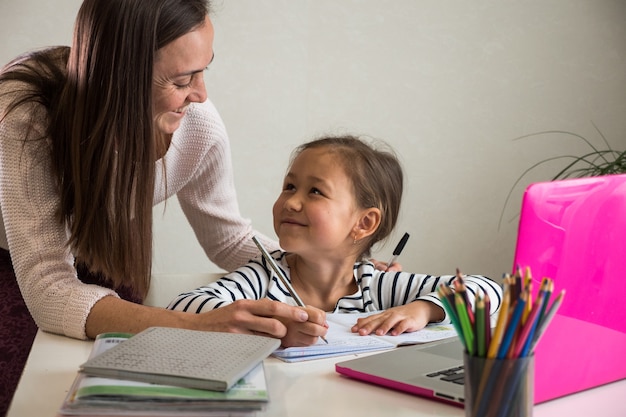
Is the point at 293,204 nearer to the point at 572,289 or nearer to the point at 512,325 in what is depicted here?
the point at 572,289

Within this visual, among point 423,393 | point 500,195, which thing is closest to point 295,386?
point 423,393

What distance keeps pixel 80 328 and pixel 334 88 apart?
1869mm

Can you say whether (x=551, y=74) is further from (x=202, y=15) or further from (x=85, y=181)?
(x=85, y=181)

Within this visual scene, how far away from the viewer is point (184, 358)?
2.87ft

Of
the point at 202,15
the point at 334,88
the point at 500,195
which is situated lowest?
the point at 500,195

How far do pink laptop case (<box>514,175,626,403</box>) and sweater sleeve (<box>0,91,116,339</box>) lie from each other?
648 millimetres

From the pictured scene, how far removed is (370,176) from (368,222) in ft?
0.29

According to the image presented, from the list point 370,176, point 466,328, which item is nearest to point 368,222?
point 370,176

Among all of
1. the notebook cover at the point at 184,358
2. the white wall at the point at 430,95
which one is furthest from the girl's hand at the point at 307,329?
the white wall at the point at 430,95

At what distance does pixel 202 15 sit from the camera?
147 centimetres

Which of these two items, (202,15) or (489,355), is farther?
(202,15)

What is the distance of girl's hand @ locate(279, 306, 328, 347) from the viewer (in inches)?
42.5

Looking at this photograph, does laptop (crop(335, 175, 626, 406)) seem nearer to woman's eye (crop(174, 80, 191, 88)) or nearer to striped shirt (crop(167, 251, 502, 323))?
striped shirt (crop(167, 251, 502, 323))

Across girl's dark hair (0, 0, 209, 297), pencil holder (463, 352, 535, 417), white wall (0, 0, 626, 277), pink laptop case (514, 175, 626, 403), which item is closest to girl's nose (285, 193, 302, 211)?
girl's dark hair (0, 0, 209, 297)
